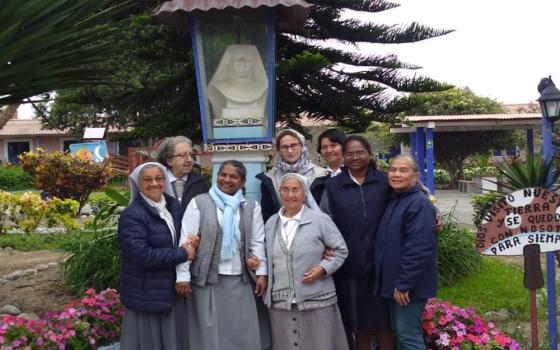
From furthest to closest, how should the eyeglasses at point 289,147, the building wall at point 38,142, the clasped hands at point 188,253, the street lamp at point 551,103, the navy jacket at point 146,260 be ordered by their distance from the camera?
1. the building wall at point 38,142
2. the street lamp at point 551,103
3. the eyeglasses at point 289,147
4. the clasped hands at point 188,253
5. the navy jacket at point 146,260

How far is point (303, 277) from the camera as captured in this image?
3.12 m

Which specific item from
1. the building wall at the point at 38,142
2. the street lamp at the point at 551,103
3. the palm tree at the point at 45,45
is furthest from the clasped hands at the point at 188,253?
the building wall at the point at 38,142

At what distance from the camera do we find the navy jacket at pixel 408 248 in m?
3.02

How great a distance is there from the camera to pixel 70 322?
3.45 meters

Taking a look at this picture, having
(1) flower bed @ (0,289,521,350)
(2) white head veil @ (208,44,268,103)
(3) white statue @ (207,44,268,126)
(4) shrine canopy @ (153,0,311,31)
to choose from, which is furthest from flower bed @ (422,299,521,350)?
(4) shrine canopy @ (153,0,311,31)

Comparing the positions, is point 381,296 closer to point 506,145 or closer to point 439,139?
point 439,139

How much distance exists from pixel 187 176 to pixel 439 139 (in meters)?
20.9

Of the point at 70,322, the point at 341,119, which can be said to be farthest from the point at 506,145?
the point at 70,322

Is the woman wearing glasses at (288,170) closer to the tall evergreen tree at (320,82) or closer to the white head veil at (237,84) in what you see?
the white head veil at (237,84)

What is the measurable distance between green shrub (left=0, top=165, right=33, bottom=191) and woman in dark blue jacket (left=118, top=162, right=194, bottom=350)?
83.6 feet

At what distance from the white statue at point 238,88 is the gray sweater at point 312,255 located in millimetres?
1277

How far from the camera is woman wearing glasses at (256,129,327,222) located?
346 centimetres

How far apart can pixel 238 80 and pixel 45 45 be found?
143cm

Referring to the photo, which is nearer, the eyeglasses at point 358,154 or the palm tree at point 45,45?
the palm tree at point 45,45
